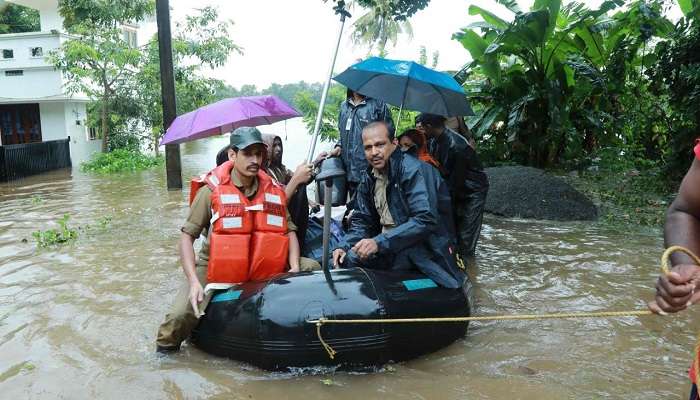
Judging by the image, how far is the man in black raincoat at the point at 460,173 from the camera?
5.36 meters

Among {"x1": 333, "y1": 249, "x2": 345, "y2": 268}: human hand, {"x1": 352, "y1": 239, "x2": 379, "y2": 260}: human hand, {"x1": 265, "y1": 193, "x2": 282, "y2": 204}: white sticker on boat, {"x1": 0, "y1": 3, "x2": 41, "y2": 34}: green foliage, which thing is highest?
{"x1": 0, "y1": 3, "x2": 41, "y2": 34}: green foliage

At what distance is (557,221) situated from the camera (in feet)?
28.3

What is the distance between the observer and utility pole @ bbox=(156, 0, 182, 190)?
10383 mm

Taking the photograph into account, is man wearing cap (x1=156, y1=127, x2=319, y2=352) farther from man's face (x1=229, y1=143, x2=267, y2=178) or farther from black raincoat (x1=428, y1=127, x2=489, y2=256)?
black raincoat (x1=428, y1=127, x2=489, y2=256)

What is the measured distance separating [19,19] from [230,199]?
30.0 m

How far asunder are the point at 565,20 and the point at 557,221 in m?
4.46

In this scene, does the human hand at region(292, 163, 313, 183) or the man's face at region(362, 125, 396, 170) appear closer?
the man's face at region(362, 125, 396, 170)

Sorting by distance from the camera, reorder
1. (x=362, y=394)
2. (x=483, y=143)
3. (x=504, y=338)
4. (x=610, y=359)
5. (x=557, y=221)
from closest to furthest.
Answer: (x=362, y=394) → (x=610, y=359) → (x=504, y=338) → (x=557, y=221) → (x=483, y=143)

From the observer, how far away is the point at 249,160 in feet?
13.5

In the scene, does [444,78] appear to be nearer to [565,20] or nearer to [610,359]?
[610,359]

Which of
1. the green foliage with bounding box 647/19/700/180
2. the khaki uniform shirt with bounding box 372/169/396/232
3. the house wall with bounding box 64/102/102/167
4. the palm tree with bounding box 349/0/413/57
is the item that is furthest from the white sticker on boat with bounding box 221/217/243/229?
the palm tree with bounding box 349/0/413/57

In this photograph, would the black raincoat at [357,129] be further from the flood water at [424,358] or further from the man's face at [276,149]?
the flood water at [424,358]

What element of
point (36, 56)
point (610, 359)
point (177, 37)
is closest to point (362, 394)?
point (610, 359)

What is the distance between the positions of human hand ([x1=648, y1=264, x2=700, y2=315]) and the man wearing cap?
288 cm
